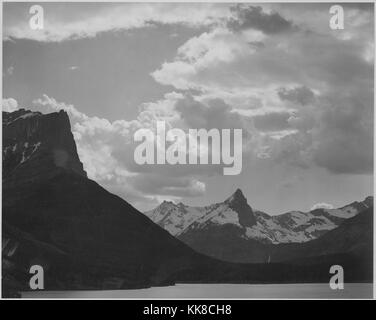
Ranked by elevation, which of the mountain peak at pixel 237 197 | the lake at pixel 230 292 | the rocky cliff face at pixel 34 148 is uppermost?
the rocky cliff face at pixel 34 148

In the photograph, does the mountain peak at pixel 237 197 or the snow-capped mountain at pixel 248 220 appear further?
the mountain peak at pixel 237 197

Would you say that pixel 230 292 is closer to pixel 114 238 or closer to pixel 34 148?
pixel 114 238

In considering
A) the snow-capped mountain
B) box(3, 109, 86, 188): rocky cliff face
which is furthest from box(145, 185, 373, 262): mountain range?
box(3, 109, 86, 188): rocky cliff face

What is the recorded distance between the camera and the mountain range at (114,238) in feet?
84.3

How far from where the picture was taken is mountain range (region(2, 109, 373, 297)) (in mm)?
25703

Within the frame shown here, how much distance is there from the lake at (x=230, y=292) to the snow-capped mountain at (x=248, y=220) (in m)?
1.45

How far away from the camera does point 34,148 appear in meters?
27.8

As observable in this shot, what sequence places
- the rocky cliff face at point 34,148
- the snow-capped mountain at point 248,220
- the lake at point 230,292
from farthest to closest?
the rocky cliff face at point 34,148 → the snow-capped mountain at point 248,220 → the lake at point 230,292

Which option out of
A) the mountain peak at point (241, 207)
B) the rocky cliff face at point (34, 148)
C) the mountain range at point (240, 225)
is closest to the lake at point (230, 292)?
the mountain range at point (240, 225)

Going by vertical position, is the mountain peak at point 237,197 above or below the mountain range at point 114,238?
above

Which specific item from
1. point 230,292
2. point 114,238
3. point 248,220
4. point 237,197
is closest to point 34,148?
point 114,238

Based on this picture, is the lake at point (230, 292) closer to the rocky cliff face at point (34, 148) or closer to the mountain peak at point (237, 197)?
the mountain peak at point (237, 197)
